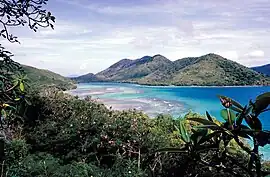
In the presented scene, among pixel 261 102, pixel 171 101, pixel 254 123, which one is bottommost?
pixel 171 101

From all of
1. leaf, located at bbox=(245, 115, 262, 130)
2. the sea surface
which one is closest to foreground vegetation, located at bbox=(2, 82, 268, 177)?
leaf, located at bbox=(245, 115, 262, 130)

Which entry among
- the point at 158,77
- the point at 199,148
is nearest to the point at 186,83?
the point at 158,77

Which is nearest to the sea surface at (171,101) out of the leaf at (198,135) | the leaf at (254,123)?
the leaf at (198,135)

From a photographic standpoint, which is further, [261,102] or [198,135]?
[198,135]

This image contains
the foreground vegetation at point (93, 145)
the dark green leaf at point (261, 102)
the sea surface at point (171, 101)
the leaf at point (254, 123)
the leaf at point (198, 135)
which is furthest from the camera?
the sea surface at point (171, 101)

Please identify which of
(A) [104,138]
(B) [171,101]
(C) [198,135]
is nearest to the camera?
(C) [198,135]

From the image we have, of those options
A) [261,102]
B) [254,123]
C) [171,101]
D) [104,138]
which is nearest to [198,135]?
[254,123]

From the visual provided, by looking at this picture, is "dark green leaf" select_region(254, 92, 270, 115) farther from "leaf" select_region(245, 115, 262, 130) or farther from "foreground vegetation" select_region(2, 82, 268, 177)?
"foreground vegetation" select_region(2, 82, 268, 177)

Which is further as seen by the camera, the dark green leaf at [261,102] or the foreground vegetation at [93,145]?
the foreground vegetation at [93,145]

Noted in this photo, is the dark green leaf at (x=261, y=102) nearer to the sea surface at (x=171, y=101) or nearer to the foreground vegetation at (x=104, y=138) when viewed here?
the foreground vegetation at (x=104, y=138)

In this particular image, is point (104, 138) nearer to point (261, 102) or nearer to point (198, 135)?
point (198, 135)

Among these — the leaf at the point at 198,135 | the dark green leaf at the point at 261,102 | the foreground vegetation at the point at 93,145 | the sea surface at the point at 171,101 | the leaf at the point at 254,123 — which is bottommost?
the sea surface at the point at 171,101

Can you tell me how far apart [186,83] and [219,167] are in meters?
84.1

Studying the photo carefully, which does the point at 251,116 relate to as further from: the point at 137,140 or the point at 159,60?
the point at 159,60
